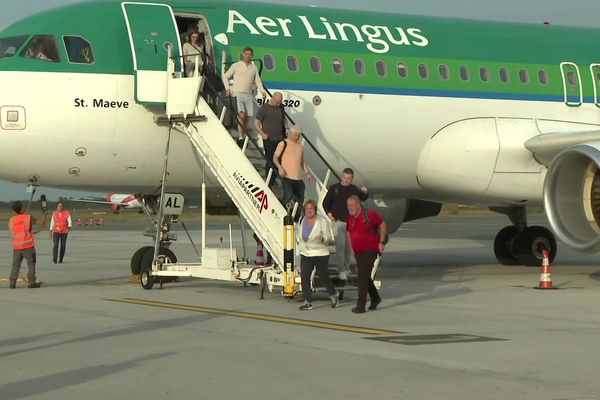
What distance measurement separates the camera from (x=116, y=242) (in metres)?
38.0

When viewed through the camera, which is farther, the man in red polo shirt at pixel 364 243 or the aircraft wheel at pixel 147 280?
the aircraft wheel at pixel 147 280

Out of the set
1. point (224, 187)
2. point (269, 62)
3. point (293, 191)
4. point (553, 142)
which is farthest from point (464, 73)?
point (224, 187)

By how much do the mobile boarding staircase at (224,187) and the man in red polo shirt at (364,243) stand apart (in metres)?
1.47

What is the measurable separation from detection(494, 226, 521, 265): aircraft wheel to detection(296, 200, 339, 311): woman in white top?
10.3 metres

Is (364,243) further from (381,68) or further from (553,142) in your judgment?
(553,142)

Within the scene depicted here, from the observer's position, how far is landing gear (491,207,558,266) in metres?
23.4

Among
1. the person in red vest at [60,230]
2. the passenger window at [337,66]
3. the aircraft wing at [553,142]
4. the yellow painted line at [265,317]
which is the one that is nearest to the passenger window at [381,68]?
the passenger window at [337,66]

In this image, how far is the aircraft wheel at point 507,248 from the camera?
2370cm

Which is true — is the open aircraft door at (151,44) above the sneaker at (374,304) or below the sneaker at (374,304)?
above

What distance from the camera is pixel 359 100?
59.8 ft

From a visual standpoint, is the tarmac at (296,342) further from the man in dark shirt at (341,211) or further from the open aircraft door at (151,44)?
the open aircraft door at (151,44)

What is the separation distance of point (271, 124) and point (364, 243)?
3192 millimetres

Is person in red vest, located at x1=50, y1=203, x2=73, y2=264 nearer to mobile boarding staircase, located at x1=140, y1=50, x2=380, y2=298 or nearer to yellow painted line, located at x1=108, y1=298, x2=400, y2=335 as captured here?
mobile boarding staircase, located at x1=140, y1=50, x2=380, y2=298

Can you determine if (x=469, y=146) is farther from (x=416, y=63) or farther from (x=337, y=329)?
(x=337, y=329)
